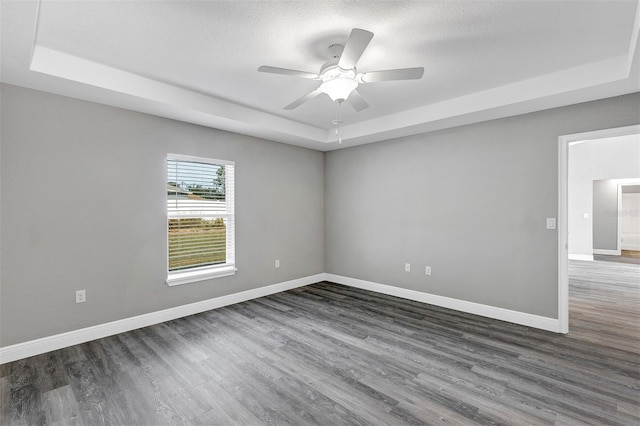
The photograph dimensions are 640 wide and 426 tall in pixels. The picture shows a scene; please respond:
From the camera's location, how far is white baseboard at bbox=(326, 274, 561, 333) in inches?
136

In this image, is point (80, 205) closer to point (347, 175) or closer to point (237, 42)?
point (237, 42)

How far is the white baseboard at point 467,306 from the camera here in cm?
345

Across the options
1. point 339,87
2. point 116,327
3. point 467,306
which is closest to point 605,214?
point 467,306

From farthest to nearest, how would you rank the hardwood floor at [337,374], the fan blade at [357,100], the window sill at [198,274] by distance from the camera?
the window sill at [198,274] < the fan blade at [357,100] < the hardwood floor at [337,374]

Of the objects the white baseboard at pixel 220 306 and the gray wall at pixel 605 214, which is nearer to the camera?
the white baseboard at pixel 220 306

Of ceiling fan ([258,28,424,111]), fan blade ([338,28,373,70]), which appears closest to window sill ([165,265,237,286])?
ceiling fan ([258,28,424,111])

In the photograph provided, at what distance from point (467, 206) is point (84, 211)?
4.56 m

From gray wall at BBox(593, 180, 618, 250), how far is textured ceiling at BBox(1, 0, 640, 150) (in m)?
7.62

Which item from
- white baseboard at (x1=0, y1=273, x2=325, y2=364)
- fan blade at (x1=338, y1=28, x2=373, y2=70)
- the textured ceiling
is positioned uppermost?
the textured ceiling

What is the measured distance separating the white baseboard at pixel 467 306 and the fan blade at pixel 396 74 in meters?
3.09

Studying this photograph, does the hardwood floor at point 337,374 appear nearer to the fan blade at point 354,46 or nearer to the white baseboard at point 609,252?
the fan blade at point 354,46

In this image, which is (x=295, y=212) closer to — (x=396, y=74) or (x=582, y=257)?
(x=396, y=74)

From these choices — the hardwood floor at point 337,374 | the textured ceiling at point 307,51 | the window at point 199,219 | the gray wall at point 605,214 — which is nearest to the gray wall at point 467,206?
the textured ceiling at point 307,51

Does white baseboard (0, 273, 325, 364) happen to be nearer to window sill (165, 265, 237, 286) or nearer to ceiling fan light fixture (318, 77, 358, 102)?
window sill (165, 265, 237, 286)
